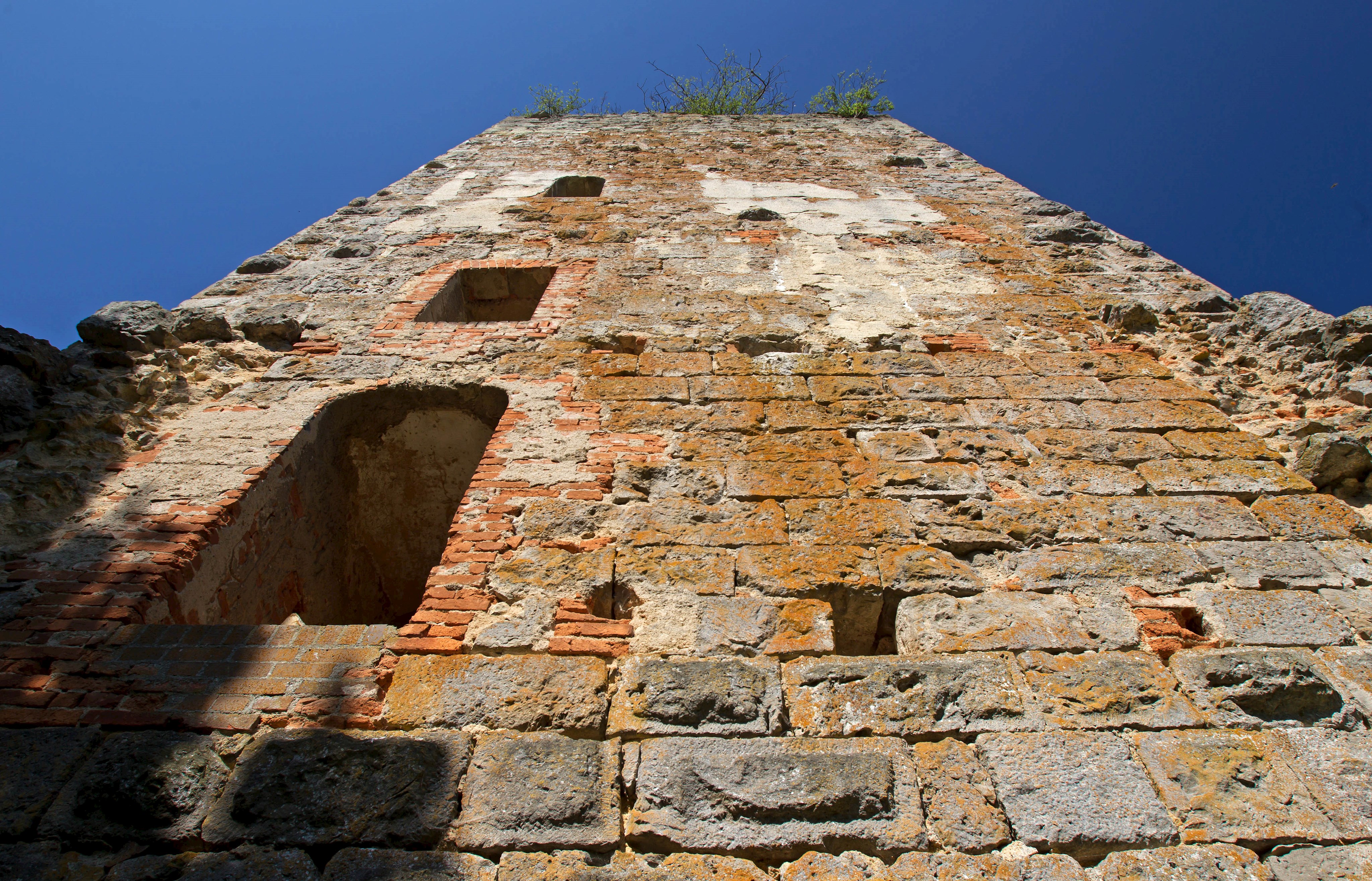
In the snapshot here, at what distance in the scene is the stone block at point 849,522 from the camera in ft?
8.95

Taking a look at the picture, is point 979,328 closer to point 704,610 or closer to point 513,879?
point 704,610

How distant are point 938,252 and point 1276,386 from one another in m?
2.06

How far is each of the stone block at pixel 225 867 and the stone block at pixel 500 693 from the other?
41 centimetres

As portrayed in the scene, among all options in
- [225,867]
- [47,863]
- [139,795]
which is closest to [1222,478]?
[225,867]

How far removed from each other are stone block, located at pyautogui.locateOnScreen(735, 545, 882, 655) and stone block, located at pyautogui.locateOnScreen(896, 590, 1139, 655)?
0.11 m

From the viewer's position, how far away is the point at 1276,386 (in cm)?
363

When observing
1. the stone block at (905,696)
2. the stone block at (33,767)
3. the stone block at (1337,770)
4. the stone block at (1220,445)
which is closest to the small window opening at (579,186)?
the stone block at (1220,445)

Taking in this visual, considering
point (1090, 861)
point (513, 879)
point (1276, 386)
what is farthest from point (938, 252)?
point (513, 879)

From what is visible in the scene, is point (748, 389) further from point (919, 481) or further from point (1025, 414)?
point (1025, 414)

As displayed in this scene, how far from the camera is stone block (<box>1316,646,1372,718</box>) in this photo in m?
2.16

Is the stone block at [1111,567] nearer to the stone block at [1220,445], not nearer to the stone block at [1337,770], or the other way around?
the stone block at [1337,770]

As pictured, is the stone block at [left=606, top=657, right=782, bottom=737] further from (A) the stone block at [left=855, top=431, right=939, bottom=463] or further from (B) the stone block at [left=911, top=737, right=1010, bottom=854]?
(A) the stone block at [left=855, top=431, right=939, bottom=463]

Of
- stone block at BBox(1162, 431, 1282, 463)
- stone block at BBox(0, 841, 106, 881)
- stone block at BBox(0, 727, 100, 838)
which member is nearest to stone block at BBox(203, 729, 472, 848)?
stone block at BBox(0, 841, 106, 881)

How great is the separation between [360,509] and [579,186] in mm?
3649
